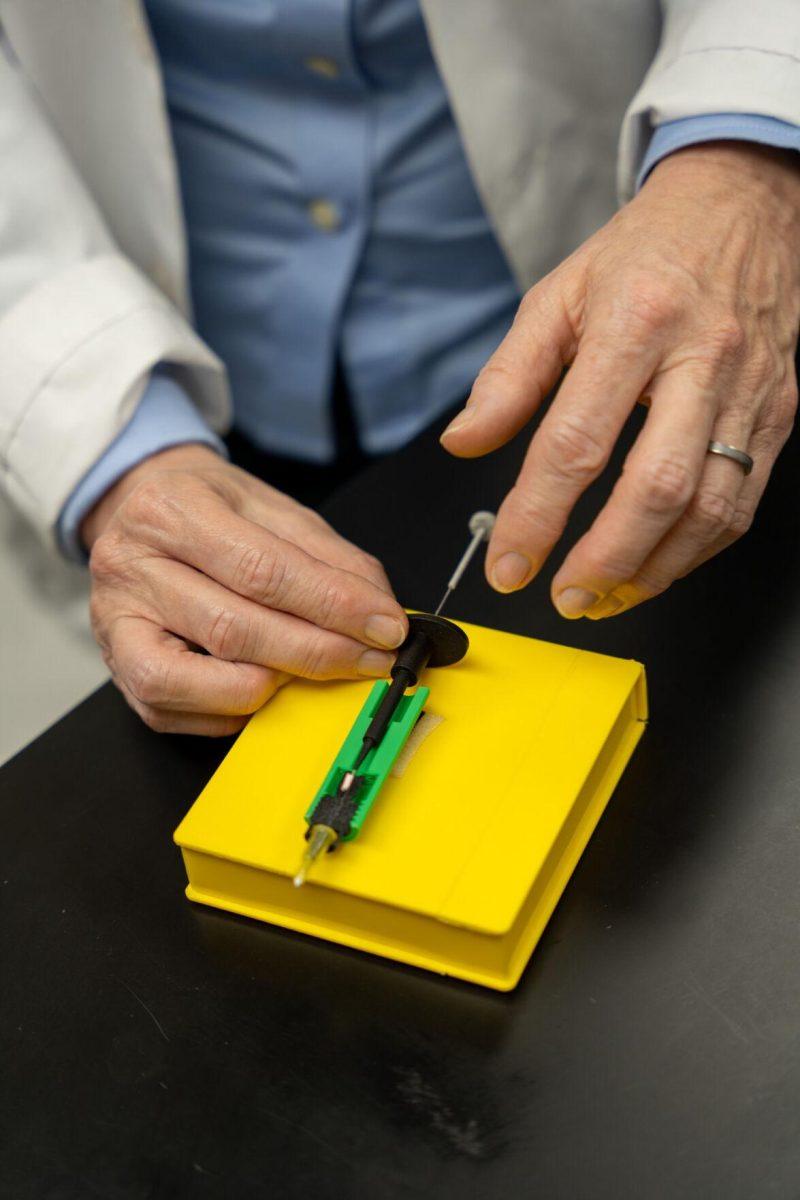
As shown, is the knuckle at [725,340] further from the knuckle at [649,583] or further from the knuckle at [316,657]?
the knuckle at [316,657]

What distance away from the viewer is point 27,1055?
1.86 ft

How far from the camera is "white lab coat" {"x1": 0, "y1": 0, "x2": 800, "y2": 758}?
34.2 inches

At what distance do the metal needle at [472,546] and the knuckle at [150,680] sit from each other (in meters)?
0.17

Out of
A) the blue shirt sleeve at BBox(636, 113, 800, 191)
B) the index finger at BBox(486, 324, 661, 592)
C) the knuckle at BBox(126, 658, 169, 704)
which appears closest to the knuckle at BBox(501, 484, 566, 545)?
the index finger at BBox(486, 324, 661, 592)

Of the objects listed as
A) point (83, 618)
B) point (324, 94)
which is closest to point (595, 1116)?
point (83, 618)

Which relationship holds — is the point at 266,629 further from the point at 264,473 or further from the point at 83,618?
the point at 264,473

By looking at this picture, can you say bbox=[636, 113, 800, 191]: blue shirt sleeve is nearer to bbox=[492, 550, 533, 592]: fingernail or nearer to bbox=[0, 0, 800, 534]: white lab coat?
bbox=[0, 0, 800, 534]: white lab coat

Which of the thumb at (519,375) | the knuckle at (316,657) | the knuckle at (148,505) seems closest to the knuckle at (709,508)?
the thumb at (519,375)

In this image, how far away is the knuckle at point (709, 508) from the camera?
0.66 meters

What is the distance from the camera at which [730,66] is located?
82 centimetres

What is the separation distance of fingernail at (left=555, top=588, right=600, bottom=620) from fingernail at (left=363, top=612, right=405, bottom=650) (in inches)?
3.6

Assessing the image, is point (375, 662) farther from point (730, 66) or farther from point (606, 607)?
point (730, 66)

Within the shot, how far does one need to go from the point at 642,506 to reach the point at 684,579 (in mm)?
164

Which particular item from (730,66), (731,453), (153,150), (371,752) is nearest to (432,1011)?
(371,752)
